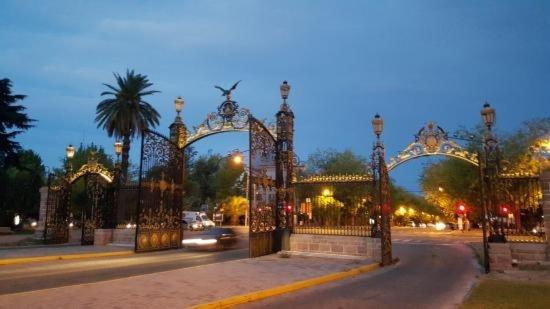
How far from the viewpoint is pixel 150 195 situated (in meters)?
20.3

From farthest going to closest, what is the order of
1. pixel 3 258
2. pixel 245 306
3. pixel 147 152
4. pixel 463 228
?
pixel 463 228 < pixel 147 152 < pixel 3 258 < pixel 245 306

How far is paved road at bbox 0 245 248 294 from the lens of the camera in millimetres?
11557

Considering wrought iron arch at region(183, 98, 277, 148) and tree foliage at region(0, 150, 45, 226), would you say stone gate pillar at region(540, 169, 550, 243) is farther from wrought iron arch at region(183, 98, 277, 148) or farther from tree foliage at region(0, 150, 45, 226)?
tree foliage at region(0, 150, 45, 226)

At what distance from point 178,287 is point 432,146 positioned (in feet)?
42.8

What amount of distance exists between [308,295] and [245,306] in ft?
6.27

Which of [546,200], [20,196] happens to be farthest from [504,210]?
[20,196]

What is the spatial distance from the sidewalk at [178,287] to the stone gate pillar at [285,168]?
138 inches

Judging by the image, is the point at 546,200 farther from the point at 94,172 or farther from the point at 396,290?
the point at 94,172

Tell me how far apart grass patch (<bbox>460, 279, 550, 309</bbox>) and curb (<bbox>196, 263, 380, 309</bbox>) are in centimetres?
365

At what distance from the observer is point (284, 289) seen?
35.5 feet

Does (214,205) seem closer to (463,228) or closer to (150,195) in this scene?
(463,228)

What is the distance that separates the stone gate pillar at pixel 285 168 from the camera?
735 inches

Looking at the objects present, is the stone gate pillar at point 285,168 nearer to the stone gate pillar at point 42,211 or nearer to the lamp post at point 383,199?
the lamp post at point 383,199

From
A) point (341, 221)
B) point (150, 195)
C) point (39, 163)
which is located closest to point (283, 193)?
point (341, 221)
